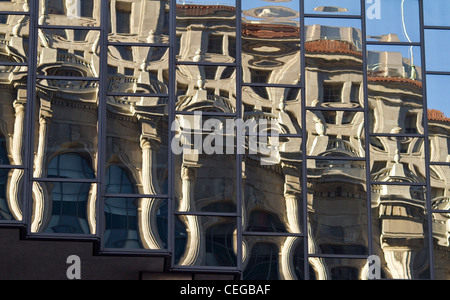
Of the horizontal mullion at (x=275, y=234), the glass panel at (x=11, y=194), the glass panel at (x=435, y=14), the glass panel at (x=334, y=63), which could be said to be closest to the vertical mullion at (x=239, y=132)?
the horizontal mullion at (x=275, y=234)

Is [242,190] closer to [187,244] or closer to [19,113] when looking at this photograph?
[187,244]

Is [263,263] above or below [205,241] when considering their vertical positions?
below

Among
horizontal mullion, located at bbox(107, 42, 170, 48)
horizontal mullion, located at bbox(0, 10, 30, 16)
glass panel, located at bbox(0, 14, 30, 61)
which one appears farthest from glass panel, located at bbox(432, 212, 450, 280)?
horizontal mullion, located at bbox(0, 10, 30, 16)

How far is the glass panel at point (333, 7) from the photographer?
2188 centimetres

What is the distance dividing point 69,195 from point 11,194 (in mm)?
891

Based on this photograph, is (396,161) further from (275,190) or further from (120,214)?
(120,214)

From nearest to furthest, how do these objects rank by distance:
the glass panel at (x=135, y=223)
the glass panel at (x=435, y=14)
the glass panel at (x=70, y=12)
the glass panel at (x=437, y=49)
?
the glass panel at (x=135, y=223)
the glass panel at (x=70, y=12)
the glass panel at (x=437, y=49)
the glass panel at (x=435, y=14)

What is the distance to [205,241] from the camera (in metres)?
20.5

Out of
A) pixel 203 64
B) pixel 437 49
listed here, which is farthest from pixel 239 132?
pixel 437 49

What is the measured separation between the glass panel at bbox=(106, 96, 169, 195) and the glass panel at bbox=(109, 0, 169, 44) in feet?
3.46

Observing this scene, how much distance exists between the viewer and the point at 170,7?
21344mm

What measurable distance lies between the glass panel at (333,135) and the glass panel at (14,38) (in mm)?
4779

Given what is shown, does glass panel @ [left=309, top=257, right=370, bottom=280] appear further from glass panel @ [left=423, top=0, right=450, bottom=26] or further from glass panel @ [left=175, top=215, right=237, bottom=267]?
glass panel @ [left=423, top=0, right=450, bottom=26]

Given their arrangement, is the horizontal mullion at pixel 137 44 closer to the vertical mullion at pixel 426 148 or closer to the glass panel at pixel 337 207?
the glass panel at pixel 337 207
